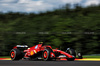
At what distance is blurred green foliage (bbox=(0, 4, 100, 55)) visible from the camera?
1778cm

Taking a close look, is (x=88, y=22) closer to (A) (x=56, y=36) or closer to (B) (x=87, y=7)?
(A) (x=56, y=36)

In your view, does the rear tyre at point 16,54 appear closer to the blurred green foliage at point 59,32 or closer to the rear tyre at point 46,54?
the rear tyre at point 46,54

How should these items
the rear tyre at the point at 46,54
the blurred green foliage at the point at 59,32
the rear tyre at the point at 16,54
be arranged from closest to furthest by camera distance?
1. the rear tyre at the point at 46,54
2. the rear tyre at the point at 16,54
3. the blurred green foliage at the point at 59,32

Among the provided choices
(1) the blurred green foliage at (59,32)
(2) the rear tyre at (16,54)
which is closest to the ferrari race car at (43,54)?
(2) the rear tyre at (16,54)

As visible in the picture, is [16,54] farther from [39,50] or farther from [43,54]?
[43,54]

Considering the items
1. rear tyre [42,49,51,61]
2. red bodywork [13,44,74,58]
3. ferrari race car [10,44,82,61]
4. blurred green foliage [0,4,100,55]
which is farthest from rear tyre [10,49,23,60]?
blurred green foliage [0,4,100,55]

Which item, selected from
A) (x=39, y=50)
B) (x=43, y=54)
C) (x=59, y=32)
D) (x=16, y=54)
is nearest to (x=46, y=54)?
(x=43, y=54)

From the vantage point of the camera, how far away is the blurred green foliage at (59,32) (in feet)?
58.3

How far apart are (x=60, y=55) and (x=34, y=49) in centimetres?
168

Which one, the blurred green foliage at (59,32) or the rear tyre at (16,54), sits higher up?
the blurred green foliage at (59,32)

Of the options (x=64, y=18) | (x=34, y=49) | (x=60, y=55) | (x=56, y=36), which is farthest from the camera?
(x=64, y=18)

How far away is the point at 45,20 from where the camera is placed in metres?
20.8

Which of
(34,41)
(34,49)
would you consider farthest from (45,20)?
(34,49)

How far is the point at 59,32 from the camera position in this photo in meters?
18.7
